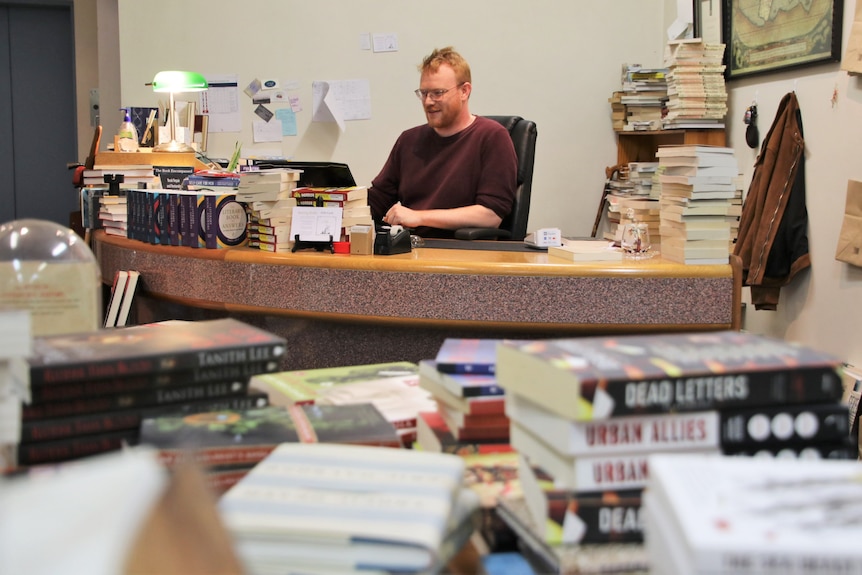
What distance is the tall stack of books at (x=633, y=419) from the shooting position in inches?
32.6

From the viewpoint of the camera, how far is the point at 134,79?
522 cm

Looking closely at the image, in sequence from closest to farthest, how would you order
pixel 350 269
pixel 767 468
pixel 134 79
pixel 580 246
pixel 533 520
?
pixel 767 468
pixel 533 520
pixel 350 269
pixel 580 246
pixel 134 79

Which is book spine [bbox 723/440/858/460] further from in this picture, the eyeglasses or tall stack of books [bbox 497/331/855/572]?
the eyeglasses

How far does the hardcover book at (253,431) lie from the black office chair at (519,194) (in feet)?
7.71

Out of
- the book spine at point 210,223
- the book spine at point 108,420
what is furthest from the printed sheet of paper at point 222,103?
the book spine at point 108,420

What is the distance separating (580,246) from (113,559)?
7.50 feet

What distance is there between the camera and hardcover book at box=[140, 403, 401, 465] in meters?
0.99

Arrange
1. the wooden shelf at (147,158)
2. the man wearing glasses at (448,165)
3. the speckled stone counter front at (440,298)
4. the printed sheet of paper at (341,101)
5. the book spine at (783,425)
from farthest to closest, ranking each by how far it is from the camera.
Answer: the printed sheet of paper at (341,101), the wooden shelf at (147,158), the man wearing glasses at (448,165), the speckled stone counter front at (440,298), the book spine at (783,425)

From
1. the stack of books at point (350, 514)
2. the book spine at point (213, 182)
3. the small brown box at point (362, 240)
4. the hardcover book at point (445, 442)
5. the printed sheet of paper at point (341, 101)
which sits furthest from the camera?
the printed sheet of paper at point (341, 101)

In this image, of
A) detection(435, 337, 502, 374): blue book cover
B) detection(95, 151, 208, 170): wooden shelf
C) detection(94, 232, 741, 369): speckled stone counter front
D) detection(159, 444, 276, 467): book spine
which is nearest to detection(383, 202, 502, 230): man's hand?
detection(94, 232, 741, 369): speckled stone counter front

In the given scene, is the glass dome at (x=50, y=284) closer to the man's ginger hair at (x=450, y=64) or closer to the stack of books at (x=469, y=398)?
the stack of books at (x=469, y=398)

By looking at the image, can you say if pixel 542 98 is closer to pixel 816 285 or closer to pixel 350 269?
pixel 816 285

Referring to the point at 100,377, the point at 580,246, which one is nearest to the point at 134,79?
the point at 580,246

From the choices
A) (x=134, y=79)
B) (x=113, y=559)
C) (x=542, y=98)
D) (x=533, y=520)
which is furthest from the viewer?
(x=542, y=98)
